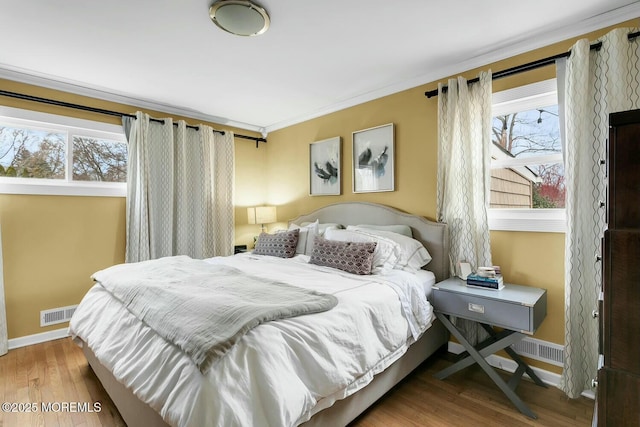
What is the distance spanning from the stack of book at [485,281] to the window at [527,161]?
476 mm

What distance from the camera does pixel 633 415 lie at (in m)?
0.66

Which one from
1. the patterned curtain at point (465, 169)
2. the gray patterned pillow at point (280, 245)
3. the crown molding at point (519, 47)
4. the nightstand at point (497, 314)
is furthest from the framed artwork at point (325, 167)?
the nightstand at point (497, 314)

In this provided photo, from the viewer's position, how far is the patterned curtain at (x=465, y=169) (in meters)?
2.44

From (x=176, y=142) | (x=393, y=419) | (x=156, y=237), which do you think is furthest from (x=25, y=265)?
(x=393, y=419)

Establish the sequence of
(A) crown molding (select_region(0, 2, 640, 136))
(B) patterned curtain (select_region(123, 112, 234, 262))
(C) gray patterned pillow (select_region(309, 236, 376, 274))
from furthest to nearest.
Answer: (B) patterned curtain (select_region(123, 112, 234, 262)) < (C) gray patterned pillow (select_region(309, 236, 376, 274)) < (A) crown molding (select_region(0, 2, 640, 136))

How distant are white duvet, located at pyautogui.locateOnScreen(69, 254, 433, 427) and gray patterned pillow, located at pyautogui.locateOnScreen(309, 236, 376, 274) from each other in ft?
0.52

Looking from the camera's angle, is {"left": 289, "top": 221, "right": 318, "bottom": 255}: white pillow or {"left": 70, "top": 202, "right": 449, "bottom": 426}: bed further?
{"left": 289, "top": 221, "right": 318, "bottom": 255}: white pillow

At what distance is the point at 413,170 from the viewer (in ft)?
9.93

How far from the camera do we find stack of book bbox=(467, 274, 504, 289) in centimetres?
219

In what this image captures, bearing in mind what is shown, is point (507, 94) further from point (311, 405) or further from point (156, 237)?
point (156, 237)

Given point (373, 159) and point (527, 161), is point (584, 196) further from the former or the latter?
point (373, 159)

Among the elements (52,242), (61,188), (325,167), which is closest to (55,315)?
(52,242)

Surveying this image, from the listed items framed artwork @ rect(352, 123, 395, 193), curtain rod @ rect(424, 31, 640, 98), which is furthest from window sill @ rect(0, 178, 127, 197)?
curtain rod @ rect(424, 31, 640, 98)

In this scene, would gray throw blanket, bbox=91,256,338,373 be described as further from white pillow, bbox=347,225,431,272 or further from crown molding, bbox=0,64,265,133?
crown molding, bbox=0,64,265,133
